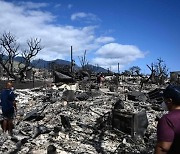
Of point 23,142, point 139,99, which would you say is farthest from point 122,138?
point 139,99

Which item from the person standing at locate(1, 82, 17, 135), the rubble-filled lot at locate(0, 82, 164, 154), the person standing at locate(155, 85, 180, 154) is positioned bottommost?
the rubble-filled lot at locate(0, 82, 164, 154)

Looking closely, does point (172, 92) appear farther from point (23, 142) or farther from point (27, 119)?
point (27, 119)

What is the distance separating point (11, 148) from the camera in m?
7.26

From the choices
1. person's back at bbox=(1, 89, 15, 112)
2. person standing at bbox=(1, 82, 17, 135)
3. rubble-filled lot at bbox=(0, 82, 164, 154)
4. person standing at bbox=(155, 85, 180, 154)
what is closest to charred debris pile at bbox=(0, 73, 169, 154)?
rubble-filled lot at bbox=(0, 82, 164, 154)

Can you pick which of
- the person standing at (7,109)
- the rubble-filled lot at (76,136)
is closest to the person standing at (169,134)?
the rubble-filled lot at (76,136)

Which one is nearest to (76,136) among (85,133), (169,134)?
(85,133)

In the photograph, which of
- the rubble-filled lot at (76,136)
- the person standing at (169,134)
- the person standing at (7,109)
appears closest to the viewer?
the person standing at (169,134)

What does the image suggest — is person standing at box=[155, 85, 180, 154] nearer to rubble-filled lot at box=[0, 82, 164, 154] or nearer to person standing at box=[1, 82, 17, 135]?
rubble-filled lot at box=[0, 82, 164, 154]

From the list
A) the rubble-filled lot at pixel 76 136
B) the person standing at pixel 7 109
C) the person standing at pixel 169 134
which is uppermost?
the person standing at pixel 169 134

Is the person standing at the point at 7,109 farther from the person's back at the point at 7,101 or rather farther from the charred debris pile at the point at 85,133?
the charred debris pile at the point at 85,133

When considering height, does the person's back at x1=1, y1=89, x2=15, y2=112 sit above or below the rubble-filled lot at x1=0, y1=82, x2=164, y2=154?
above

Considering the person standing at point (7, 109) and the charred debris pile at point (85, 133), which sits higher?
the person standing at point (7, 109)

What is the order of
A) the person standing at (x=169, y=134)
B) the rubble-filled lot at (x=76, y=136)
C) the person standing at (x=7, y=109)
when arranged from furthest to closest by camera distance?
the person standing at (x=7, y=109), the rubble-filled lot at (x=76, y=136), the person standing at (x=169, y=134)

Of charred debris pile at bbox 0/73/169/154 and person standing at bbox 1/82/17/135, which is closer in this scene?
charred debris pile at bbox 0/73/169/154
